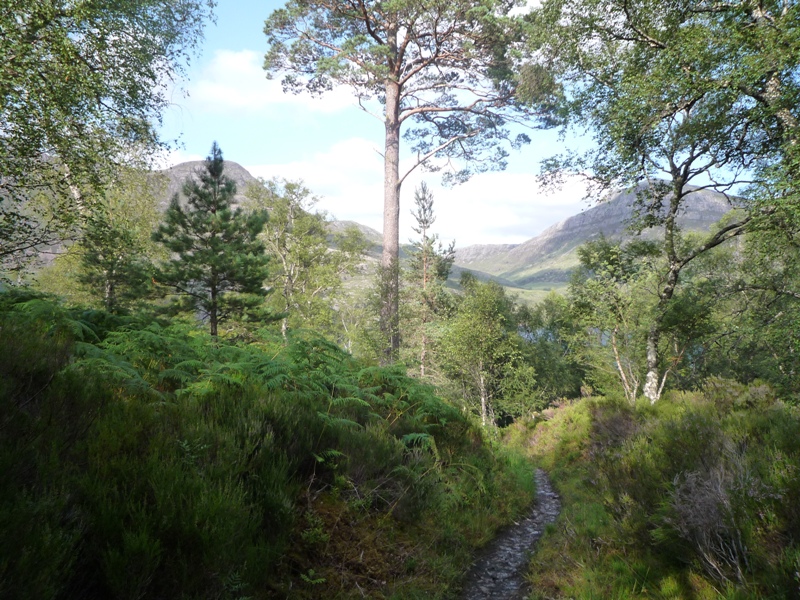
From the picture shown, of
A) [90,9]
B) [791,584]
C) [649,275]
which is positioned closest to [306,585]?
[791,584]

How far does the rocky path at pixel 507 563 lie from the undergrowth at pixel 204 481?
228 millimetres

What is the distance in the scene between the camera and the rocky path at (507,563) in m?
4.66

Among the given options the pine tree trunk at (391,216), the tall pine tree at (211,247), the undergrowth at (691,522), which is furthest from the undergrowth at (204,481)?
the pine tree trunk at (391,216)

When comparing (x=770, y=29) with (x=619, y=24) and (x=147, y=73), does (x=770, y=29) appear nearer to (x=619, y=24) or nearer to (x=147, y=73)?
(x=619, y=24)

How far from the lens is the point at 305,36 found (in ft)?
53.8

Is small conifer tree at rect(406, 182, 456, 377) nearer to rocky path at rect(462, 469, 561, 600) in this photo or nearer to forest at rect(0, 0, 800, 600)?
forest at rect(0, 0, 800, 600)

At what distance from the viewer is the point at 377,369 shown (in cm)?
718

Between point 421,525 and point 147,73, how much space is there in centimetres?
1226

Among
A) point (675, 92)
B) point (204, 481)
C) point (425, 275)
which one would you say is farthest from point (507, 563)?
point (425, 275)

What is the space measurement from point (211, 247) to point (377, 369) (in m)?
10.3

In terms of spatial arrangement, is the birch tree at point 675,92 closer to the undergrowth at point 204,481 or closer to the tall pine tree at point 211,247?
the undergrowth at point 204,481

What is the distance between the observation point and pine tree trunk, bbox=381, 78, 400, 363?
17453 millimetres

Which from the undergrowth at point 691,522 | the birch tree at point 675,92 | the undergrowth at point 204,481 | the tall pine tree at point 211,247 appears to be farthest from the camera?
the tall pine tree at point 211,247

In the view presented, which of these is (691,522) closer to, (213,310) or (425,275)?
(213,310)
